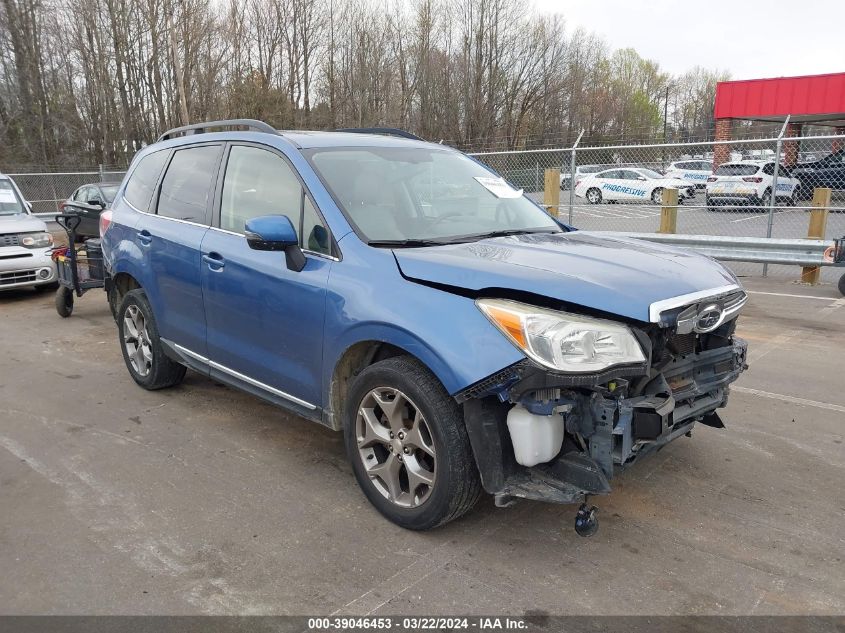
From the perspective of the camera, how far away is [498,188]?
14.2 feet

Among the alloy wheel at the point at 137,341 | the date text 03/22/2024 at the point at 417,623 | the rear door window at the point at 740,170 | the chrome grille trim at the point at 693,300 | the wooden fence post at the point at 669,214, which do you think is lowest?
the date text 03/22/2024 at the point at 417,623

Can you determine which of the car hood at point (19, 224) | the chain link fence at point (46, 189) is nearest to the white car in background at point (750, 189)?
the car hood at point (19, 224)

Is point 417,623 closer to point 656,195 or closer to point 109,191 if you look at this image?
point 109,191

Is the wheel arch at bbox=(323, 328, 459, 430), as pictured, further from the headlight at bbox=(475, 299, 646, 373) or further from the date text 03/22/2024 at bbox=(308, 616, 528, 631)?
the date text 03/22/2024 at bbox=(308, 616, 528, 631)

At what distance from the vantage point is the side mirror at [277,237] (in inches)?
132

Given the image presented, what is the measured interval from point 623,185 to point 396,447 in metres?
19.1

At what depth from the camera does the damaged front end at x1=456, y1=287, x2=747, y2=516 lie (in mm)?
2688

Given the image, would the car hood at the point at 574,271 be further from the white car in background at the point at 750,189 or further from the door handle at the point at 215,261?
the white car in background at the point at 750,189

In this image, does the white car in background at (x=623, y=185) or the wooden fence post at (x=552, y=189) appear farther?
the white car in background at (x=623, y=185)

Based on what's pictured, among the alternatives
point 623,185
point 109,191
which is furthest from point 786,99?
point 109,191

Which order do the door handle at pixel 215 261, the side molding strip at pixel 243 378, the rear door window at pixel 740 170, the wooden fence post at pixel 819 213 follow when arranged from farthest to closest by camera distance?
the rear door window at pixel 740 170 < the wooden fence post at pixel 819 213 < the door handle at pixel 215 261 < the side molding strip at pixel 243 378

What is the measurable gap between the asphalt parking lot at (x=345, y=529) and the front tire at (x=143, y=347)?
10.8 inches

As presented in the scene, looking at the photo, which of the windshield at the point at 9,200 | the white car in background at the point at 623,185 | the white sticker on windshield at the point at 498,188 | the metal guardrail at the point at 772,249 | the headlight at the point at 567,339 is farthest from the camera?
the white car in background at the point at 623,185

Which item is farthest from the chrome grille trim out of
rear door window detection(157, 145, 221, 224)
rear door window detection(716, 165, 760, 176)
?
rear door window detection(716, 165, 760, 176)
